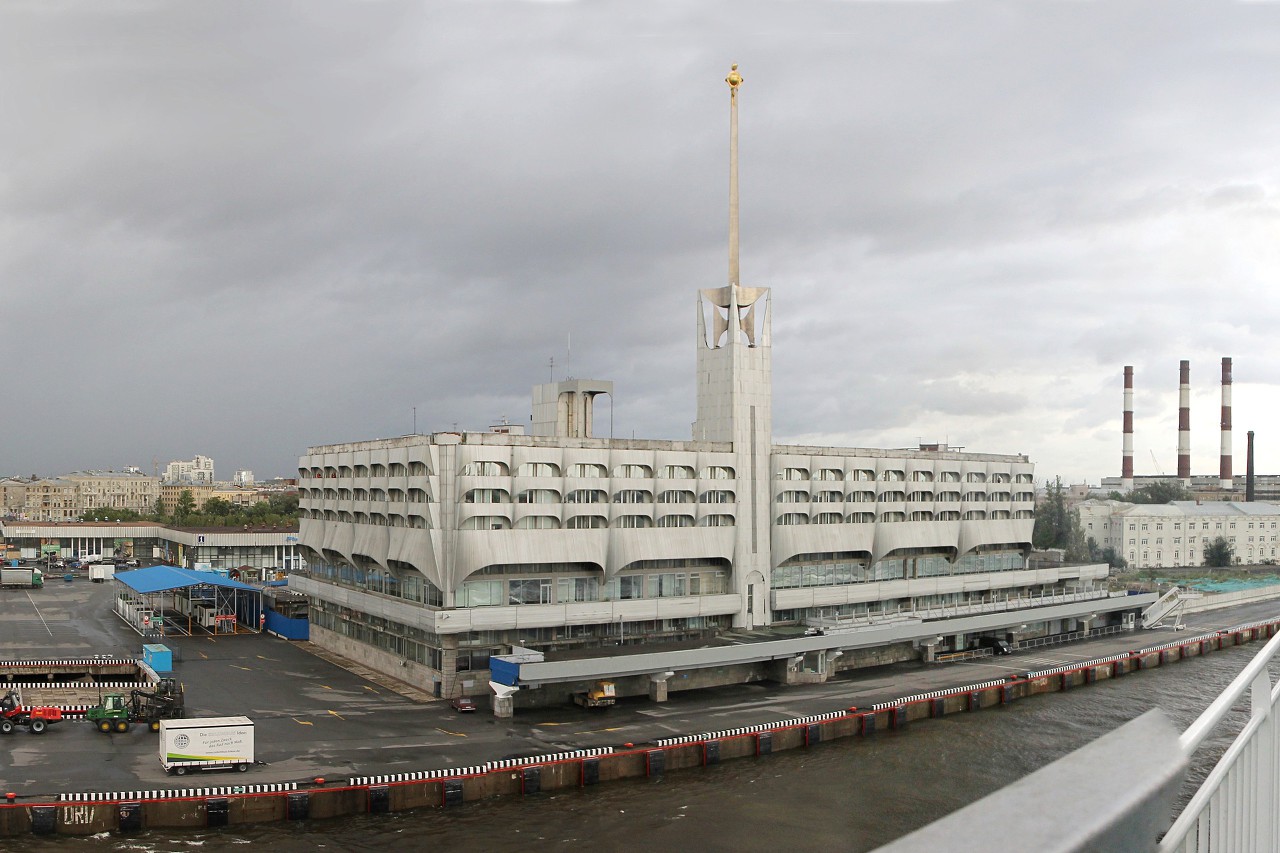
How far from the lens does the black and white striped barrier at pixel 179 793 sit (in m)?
38.6

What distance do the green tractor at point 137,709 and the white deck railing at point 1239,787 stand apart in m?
54.4

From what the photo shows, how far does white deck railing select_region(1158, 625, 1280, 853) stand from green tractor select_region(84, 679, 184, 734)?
54426mm

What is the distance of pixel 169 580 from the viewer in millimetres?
82062

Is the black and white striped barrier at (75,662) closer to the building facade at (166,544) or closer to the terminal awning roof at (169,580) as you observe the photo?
the terminal awning roof at (169,580)

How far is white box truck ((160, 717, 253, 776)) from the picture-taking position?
4291 centimetres

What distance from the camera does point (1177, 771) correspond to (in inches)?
109

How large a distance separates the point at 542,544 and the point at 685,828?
26172 millimetres

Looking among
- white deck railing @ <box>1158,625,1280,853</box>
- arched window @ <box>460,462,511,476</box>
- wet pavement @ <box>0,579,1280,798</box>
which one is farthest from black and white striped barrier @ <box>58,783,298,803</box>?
white deck railing @ <box>1158,625,1280,853</box>

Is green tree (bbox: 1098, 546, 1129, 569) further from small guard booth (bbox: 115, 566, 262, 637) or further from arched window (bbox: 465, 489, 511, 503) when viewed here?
small guard booth (bbox: 115, 566, 262, 637)

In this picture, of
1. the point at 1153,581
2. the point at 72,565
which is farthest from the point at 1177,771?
the point at 72,565

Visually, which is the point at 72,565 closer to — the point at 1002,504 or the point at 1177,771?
the point at 1002,504

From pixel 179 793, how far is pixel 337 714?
1512 cm

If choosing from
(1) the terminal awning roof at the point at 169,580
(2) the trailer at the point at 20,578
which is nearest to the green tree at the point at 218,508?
(2) the trailer at the point at 20,578

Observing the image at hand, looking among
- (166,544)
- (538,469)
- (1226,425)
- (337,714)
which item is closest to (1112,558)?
(1226,425)
